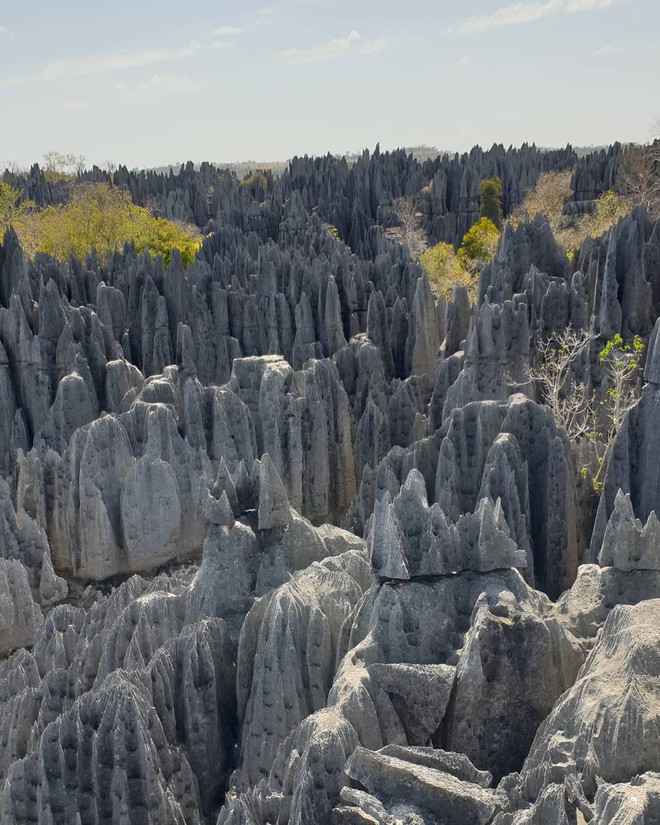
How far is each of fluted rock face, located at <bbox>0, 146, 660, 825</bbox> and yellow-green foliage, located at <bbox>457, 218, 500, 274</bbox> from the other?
1579cm

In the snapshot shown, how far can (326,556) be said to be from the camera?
→ 43.5ft

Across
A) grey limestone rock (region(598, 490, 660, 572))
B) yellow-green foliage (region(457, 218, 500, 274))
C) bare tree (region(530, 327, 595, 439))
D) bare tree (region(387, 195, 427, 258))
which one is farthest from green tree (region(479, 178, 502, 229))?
grey limestone rock (region(598, 490, 660, 572))

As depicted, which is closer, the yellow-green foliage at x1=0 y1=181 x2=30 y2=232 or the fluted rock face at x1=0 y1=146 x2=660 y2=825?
the fluted rock face at x1=0 y1=146 x2=660 y2=825

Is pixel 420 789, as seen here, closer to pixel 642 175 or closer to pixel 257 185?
pixel 642 175

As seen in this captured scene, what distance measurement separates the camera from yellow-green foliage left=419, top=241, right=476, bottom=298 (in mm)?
41438

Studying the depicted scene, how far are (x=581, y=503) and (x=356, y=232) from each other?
4505cm

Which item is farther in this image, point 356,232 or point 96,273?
point 356,232

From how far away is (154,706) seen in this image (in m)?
10.3

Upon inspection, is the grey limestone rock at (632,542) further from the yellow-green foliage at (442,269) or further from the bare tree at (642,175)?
the bare tree at (642,175)

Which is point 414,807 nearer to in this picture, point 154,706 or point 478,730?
point 478,730

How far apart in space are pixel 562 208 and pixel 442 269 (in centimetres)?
1538

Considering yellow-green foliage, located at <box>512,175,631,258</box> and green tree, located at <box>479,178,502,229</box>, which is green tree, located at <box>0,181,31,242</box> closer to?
yellow-green foliage, located at <box>512,175,631,258</box>

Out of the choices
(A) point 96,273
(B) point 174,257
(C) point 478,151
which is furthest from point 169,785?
(C) point 478,151

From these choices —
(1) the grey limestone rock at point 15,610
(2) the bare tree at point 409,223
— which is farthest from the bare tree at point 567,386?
(2) the bare tree at point 409,223
